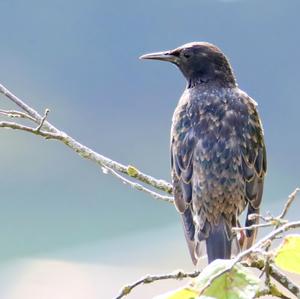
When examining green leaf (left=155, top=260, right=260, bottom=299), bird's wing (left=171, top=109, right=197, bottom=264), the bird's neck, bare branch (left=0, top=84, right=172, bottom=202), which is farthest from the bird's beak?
green leaf (left=155, top=260, right=260, bottom=299)

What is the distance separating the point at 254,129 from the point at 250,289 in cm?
256

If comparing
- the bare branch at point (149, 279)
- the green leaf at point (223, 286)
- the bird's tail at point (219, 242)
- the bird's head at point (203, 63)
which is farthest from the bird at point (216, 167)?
the green leaf at point (223, 286)

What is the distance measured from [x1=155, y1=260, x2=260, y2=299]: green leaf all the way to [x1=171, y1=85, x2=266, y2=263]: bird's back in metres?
1.95

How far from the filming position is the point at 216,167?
132 inches

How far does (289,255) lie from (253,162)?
90.0 inches

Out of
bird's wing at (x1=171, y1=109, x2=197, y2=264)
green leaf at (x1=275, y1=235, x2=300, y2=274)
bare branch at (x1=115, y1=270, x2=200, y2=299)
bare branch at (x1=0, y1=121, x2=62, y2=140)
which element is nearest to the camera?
green leaf at (x1=275, y1=235, x2=300, y2=274)

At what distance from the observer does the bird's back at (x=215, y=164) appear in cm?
323

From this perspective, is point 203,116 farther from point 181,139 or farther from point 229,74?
point 229,74

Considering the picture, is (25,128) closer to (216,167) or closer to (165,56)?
(216,167)

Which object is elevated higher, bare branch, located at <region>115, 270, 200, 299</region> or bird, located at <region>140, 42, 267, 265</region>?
bird, located at <region>140, 42, 267, 265</region>

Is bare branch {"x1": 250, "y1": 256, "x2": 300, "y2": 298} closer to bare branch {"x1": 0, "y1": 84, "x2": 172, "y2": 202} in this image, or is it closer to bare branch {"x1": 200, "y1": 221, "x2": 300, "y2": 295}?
bare branch {"x1": 200, "y1": 221, "x2": 300, "y2": 295}

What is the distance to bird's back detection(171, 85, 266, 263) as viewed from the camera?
3230 millimetres

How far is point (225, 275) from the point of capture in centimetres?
107

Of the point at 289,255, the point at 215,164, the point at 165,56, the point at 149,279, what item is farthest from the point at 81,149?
the point at 289,255
